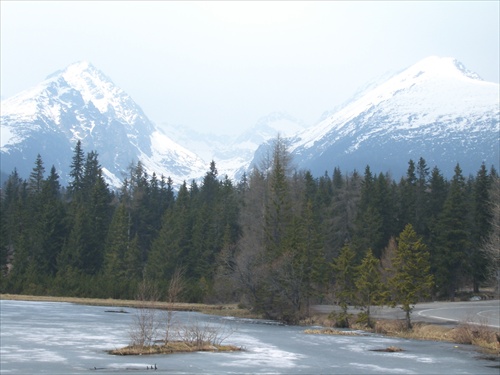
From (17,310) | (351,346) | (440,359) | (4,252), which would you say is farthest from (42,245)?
(440,359)

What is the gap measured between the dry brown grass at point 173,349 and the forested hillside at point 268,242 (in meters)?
20.5

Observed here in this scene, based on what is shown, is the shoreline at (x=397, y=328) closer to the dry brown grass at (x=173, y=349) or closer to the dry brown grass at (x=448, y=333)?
the dry brown grass at (x=448, y=333)

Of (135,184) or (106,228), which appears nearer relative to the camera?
(106,228)

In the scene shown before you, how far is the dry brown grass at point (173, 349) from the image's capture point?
3459 centimetres

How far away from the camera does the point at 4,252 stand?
101188 millimetres

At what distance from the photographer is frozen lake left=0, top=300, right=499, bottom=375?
30.2 meters

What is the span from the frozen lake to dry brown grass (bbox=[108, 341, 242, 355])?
918 millimetres

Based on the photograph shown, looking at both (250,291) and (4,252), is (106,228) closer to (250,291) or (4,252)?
(4,252)

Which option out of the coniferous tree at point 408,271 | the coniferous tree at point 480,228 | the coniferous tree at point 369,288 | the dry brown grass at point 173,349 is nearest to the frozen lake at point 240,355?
the dry brown grass at point 173,349

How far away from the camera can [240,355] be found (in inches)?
1400

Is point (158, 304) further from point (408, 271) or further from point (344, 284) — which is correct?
point (408, 271)

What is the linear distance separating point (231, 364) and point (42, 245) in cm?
7569

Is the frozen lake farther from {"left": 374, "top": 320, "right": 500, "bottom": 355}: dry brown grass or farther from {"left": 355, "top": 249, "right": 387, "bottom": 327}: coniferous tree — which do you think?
{"left": 355, "top": 249, "right": 387, "bottom": 327}: coniferous tree

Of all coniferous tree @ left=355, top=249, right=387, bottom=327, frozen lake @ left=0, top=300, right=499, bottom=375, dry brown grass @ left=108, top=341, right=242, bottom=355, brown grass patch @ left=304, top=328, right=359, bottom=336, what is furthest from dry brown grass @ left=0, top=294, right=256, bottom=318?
dry brown grass @ left=108, top=341, right=242, bottom=355
